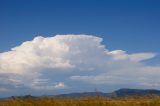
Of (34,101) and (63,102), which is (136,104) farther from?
(34,101)

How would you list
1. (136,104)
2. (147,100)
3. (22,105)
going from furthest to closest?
(147,100) < (136,104) < (22,105)

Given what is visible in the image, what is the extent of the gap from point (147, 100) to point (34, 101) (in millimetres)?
8004

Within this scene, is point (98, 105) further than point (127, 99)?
No

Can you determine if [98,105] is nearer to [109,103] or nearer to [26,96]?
[109,103]

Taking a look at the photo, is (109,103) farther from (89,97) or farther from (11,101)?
(11,101)

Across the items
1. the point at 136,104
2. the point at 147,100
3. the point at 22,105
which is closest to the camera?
the point at 22,105

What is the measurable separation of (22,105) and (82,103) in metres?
3.47

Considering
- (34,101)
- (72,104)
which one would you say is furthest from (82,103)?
(34,101)

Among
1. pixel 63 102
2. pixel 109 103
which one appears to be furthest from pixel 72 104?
pixel 109 103

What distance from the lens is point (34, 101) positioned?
22.2 m

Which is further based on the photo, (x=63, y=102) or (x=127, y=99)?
(x=127, y=99)

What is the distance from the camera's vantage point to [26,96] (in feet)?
76.3

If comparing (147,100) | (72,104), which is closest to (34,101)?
(72,104)

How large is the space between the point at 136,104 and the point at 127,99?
8.59 feet
